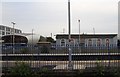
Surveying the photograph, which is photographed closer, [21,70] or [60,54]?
[21,70]

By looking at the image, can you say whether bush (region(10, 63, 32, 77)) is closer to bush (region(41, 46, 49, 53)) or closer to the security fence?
the security fence

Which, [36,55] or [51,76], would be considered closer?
[51,76]

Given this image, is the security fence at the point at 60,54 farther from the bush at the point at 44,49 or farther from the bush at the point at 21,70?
the bush at the point at 21,70

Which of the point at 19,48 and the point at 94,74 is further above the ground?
the point at 19,48

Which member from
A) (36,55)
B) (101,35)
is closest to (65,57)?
(36,55)

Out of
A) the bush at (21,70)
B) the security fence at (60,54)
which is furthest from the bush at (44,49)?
the bush at (21,70)

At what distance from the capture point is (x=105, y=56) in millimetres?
15148

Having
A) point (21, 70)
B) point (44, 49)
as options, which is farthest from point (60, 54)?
point (21, 70)

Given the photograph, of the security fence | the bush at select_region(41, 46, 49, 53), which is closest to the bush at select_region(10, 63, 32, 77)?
the security fence

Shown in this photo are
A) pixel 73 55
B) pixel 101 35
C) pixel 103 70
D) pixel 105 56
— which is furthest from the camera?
pixel 101 35

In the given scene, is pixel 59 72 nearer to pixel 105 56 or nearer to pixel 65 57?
pixel 105 56

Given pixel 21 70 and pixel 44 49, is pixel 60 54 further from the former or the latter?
pixel 21 70

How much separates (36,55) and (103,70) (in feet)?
17.3

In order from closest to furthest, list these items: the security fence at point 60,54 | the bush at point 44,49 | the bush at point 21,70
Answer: the bush at point 21,70, the security fence at point 60,54, the bush at point 44,49
